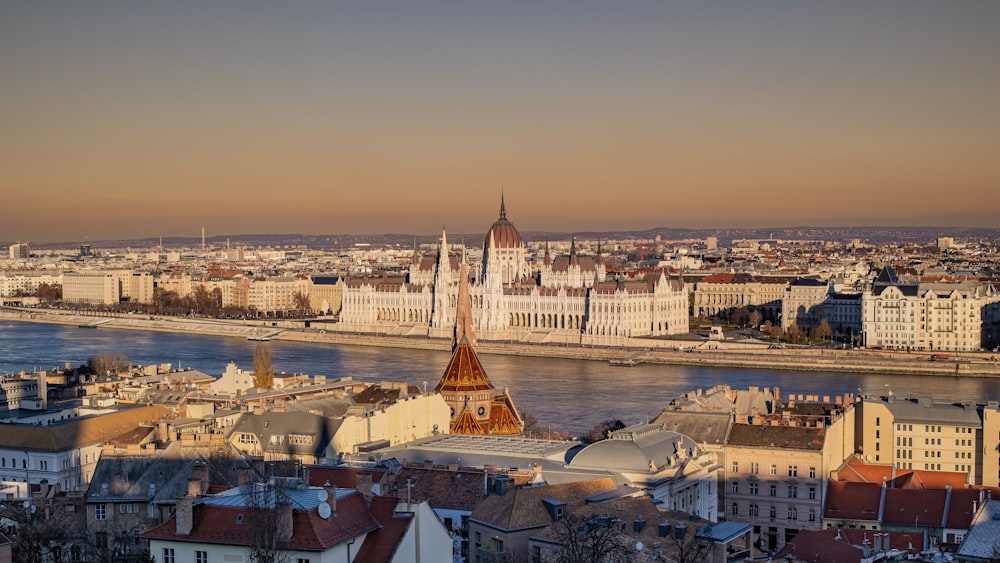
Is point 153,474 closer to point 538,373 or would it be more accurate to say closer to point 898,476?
point 898,476

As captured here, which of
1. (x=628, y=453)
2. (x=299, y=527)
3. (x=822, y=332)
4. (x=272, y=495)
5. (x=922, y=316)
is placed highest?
(x=272, y=495)

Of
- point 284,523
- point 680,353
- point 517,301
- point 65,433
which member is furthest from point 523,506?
point 517,301

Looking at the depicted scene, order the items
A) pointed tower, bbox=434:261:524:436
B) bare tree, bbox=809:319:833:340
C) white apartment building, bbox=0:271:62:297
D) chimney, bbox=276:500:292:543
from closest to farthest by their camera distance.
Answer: chimney, bbox=276:500:292:543
pointed tower, bbox=434:261:524:436
bare tree, bbox=809:319:833:340
white apartment building, bbox=0:271:62:297

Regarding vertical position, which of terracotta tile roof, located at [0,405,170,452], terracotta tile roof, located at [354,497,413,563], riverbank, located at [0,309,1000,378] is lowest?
riverbank, located at [0,309,1000,378]

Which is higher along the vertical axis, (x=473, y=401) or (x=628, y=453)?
(x=628, y=453)

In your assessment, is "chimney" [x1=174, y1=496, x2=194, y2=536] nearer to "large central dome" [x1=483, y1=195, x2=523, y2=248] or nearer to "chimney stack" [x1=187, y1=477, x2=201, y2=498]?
"chimney stack" [x1=187, y1=477, x2=201, y2=498]

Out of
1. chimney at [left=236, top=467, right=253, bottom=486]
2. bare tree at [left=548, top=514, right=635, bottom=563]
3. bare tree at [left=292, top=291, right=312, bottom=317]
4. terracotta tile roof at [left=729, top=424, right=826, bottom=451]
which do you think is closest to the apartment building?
terracotta tile roof at [left=729, top=424, right=826, bottom=451]
